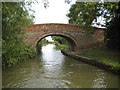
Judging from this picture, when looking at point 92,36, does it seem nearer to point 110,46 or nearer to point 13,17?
point 110,46

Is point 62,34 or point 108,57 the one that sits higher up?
point 62,34

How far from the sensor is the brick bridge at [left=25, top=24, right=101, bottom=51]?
14.8m

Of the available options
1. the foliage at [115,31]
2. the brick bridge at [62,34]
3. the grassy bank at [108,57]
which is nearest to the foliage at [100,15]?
the foliage at [115,31]

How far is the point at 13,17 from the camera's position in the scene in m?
6.07

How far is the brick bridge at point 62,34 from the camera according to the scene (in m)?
14.8

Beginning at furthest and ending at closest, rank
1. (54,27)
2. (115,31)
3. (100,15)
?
(54,27), (115,31), (100,15)

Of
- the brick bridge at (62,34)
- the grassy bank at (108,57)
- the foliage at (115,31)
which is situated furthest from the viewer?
the brick bridge at (62,34)

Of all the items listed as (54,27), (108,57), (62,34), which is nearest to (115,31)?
(108,57)

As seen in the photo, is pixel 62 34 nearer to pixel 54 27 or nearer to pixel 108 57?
pixel 54 27

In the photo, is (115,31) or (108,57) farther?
(115,31)

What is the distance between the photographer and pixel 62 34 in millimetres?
15414

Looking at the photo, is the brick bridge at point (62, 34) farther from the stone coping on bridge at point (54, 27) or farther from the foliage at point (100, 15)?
the foliage at point (100, 15)

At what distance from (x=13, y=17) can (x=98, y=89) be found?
4.90 metres

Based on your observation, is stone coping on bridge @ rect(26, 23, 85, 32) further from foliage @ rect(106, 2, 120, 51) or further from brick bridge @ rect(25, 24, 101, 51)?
foliage @ rect(106, 2, 120, 51)
